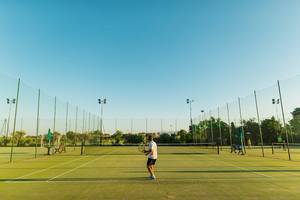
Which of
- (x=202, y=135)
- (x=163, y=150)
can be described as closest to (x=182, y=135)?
(x=202, y=135)

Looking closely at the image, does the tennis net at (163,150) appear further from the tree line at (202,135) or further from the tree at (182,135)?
the tree at (182,135)

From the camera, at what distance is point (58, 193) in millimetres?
7164

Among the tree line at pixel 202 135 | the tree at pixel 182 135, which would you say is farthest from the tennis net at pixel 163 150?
the tree at pixel 182 135

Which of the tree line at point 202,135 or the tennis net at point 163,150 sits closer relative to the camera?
the tennis net at point 163,150

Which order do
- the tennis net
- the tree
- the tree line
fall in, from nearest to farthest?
the tennis net
the tree line
the tree

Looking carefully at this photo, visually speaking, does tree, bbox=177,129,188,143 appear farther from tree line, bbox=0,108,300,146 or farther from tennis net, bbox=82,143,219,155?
tennis net, bbox=82,143,219,155

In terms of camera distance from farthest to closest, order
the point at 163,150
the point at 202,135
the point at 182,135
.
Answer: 1. the point at 182,135
2. the point at 202,135
3. the point at 163,150

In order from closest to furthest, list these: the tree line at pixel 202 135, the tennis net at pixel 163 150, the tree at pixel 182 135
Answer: the tennis net at pixel 163 150
the tree line at pixel 202 135
the tree at pixel 182 135

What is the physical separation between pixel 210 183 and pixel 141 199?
326 centimetres

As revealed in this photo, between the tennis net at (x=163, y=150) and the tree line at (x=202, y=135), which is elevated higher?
the tree line at (x=202, y=135)

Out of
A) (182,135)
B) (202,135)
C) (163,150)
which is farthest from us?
(182,135)

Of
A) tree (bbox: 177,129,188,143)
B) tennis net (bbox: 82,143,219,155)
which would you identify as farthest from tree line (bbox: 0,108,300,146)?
tennis net (bbox: 82,143,219,155)

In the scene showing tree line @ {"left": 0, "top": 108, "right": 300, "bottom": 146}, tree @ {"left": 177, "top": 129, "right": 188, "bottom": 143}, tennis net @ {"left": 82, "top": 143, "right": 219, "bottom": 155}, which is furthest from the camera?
tree @ {"left": 177, "top": 129, "right": 188, "bottom": 143}

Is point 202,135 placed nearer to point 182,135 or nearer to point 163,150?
point 182,135
